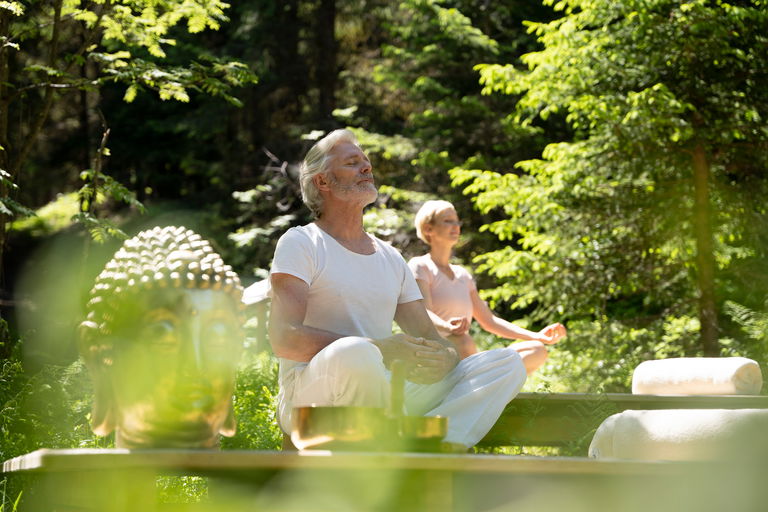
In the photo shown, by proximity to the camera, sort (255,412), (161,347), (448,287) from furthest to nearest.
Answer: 1. (255,412)
2. (448,287)
3. (161,347)

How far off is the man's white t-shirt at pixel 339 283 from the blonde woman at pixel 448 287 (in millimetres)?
1467

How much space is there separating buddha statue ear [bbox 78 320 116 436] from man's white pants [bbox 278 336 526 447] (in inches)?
28.0

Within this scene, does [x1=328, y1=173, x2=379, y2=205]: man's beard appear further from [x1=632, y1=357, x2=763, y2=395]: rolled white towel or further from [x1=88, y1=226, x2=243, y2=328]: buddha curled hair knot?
[x1=632, y1=357, x2=763, y2=395]: rolled white towel

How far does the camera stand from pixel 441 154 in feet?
42.9

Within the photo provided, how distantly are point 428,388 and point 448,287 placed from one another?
1.90 meters

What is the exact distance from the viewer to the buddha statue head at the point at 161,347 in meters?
1.78

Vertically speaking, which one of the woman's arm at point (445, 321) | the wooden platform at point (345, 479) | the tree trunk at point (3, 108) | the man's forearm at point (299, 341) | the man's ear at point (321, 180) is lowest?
the wooden platform at point (345, 479)

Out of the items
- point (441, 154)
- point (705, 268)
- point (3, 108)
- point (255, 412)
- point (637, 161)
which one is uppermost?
point (441, 154)

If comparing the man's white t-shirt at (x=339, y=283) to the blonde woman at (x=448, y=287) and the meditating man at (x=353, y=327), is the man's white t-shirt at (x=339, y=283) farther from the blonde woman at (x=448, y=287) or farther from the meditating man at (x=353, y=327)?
Result: the blonde woman at (x=448, y=287)

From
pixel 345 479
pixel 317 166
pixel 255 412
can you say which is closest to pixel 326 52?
pixel 255 412

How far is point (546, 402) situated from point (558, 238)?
5412 millimetres

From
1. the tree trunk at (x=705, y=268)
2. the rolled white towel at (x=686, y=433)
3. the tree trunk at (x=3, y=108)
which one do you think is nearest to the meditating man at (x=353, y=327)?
the rolled white towel at (x=686, y=433)

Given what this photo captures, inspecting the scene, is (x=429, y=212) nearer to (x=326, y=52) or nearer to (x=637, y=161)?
(x=637, y=161)

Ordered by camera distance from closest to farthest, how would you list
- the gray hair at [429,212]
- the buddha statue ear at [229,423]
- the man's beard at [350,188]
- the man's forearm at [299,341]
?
1. the buddha statue ear at [229,423]
2. the man's forearm at [299,341]
3. the man's beard at [350,188]
4. the gray hair at [429,212]
